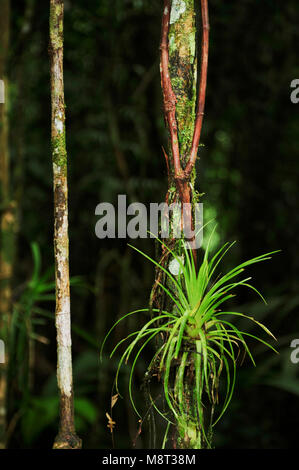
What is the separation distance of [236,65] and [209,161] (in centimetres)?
50

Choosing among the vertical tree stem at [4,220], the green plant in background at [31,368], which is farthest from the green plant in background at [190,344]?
the vertical tree stem at [4,220]

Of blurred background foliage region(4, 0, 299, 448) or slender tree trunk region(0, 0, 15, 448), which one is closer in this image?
slender tree trunk region(0, 0, 15, 448)

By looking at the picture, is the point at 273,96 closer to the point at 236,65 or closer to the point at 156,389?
the point at 236,65

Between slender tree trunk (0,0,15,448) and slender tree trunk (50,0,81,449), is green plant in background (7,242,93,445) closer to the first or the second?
slender tree trunk (0,0,15,448)

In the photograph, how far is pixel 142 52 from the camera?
7.95 ft

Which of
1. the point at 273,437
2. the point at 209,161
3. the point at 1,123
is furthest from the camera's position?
the point at 209,161

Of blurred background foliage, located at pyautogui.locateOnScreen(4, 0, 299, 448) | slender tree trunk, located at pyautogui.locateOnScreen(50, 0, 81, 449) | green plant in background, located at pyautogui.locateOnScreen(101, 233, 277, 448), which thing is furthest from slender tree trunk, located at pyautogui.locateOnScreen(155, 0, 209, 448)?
blurred background foliage, located at pyautogui.locateOnScreen(4, 0, 299, 448)

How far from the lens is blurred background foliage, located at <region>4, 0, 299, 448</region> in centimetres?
209

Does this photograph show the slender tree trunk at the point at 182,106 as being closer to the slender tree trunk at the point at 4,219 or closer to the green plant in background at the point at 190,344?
the green plant in background at the point at 190,344

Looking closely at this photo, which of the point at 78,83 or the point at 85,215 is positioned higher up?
the point at 78,83

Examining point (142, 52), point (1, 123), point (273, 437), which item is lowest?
point (273, 437)

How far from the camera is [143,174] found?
6.66 ft

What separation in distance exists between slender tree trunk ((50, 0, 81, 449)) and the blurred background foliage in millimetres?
1239

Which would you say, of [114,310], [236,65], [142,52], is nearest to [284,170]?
[236,65]
